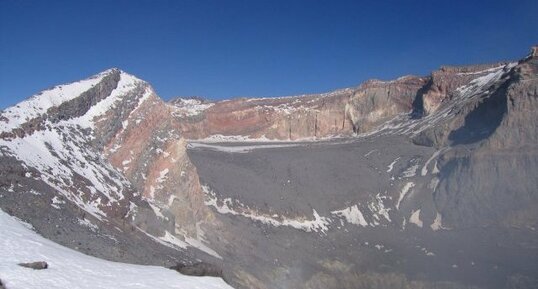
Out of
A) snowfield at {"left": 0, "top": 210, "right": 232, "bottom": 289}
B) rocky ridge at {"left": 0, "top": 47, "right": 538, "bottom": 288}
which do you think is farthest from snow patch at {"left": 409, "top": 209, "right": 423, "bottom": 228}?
snowfield at {"left": 0, "top": 210, "right": 232, "bottom": 289}

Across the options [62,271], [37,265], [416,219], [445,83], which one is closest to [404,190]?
[416,219]

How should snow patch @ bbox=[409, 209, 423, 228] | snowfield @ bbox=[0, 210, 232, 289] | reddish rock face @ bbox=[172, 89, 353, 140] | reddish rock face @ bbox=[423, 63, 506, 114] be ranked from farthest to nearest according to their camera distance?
1. reddish rock face @ bbox=[172, 89, 353, 140]
2. reddish rock face @ bbox=[423, 63, 506, 114]
3. snow patch @ bbox=[409, 209, 423, 228]
4. snowfield @ bbox=[0, 210, 232, 289]

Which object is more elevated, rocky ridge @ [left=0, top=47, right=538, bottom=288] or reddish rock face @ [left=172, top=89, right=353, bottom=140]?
reddish rock face @ [left=172, top=89, right=353, bottom=140]

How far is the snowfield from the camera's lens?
1054cm

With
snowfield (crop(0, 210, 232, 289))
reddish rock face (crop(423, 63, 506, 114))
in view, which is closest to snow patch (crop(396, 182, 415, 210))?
reddish rock face (crop(423, 63, 506, 114))

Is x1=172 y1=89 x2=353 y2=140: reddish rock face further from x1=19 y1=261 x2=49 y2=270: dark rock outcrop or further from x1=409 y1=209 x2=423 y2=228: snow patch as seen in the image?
x1=19 y1=261 x2=49 y2=270: dark rock outcrop

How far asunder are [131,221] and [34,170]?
24.1 feet

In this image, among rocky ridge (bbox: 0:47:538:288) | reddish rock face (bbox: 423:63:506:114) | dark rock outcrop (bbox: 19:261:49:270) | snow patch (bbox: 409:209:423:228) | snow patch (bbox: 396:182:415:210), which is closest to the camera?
dark rock outcrop (bbox: 19:261:49:270)

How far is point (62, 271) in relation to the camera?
11.6 m

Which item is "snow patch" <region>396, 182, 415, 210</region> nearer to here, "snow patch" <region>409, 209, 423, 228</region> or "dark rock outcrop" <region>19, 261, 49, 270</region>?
"snow patch" <region>409, 209, 423, 228</region>

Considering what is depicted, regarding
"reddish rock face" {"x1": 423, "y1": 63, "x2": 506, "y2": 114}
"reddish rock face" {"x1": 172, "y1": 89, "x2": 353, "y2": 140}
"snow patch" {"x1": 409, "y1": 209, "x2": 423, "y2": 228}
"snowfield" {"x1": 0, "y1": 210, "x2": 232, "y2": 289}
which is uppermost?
"reddish rock face" {"x1": 423, "y1": 63, "x2": 506, "y2": 114}

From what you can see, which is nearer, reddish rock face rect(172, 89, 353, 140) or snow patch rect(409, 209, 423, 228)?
snow patch rect(409, 209, 423, 228)

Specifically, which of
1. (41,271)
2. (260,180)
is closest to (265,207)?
(260,180)

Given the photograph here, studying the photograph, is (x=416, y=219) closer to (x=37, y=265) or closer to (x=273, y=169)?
(x=273, y=169)
